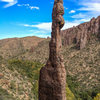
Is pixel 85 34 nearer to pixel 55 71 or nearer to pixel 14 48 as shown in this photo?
pixel 55 71

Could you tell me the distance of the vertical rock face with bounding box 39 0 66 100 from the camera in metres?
12.7

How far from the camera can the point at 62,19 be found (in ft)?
44.1

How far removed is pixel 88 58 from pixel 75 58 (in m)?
6.61

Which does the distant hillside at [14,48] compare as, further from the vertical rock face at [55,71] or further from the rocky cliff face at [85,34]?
the vertical rock face at [55,71]

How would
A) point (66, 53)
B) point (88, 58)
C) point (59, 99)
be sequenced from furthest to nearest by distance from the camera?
point (66, 53)
point (88, 58)
point (59, 99)

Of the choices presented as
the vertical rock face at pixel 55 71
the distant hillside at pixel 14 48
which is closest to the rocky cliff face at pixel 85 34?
the distant hillside at pixel 14 48

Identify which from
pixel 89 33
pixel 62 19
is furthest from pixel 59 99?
pixel 89 33

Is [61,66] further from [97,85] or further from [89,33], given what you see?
[89,33]

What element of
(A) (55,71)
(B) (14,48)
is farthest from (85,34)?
(B) (14,48)

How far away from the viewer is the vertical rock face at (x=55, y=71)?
1273cm

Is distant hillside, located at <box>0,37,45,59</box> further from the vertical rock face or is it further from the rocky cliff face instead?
the vertical rock face

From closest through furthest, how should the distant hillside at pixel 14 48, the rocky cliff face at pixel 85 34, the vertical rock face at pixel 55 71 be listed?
1. the vertical rock face at pixel 55 71
2. the rocky cliff face at pixel 85 34
3. the distant hillside at pixel 14 48

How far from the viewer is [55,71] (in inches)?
510

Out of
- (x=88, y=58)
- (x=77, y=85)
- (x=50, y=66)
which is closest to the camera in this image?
(x=50, y=66)
